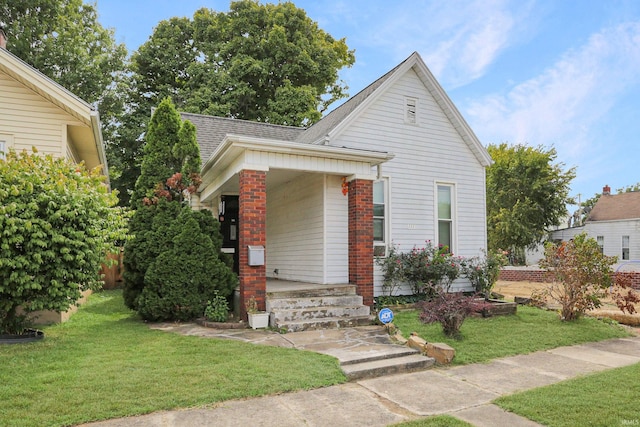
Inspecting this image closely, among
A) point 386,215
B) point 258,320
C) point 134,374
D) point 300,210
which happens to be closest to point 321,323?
point 258,320

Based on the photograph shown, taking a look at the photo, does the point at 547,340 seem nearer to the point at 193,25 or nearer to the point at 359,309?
the point at 359,309

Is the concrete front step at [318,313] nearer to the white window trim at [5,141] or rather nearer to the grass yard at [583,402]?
the grass yard at [583,402]

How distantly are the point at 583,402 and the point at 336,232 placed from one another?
19.2ft

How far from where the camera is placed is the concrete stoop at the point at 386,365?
194 inches

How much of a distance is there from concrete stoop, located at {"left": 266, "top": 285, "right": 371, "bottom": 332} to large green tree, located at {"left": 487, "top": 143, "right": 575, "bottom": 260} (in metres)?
19.5

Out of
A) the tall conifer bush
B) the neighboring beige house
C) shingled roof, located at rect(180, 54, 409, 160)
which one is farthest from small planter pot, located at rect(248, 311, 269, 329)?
shingled roof, located at rect(180, 54, 409, 160)

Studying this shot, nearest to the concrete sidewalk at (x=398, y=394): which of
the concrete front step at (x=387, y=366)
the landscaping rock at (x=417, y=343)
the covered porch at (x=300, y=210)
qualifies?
the concrete front step at (x=387, y=366)

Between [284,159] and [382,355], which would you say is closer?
[382,355]

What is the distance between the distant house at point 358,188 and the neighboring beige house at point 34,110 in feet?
9.49

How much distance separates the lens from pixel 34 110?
8680 millimetres

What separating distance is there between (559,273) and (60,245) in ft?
28.5

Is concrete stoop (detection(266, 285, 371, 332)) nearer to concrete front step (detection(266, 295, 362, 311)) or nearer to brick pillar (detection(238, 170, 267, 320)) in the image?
concrete front step (detection(266, 295, 362, 311))

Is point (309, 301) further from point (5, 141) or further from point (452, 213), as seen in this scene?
point (5, 141)

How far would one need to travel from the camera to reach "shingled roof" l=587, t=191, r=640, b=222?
85.2 feet
